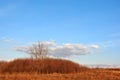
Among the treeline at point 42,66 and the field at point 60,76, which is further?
the treeline at point 42,66

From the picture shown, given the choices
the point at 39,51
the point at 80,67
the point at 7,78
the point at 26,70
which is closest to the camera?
the point at 7,78

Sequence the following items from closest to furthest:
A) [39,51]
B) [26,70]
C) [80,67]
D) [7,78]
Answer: [7,78] < [26,70] < [80,67] < [39,51]

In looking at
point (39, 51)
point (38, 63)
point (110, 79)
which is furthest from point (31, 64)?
point (39, 51)

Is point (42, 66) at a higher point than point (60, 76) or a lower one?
higher

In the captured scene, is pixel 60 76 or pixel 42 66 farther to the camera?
pixel 42 66

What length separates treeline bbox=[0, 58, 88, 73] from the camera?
34875 millimetres

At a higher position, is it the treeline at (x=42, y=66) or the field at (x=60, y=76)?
the treeline at (x=42, y=66)

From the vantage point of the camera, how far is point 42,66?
35.3 m

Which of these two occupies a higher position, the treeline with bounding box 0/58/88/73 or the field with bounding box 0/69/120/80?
the treeline with bounding box 0/58/88/73

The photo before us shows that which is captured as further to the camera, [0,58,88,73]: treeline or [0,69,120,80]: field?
[0,58,88,73]: treeline

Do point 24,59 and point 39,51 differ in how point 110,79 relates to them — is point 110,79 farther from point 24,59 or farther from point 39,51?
point 39,51

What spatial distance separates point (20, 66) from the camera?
36062 mm

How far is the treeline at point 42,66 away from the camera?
34875 millimetres

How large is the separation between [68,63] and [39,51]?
24477 mm
